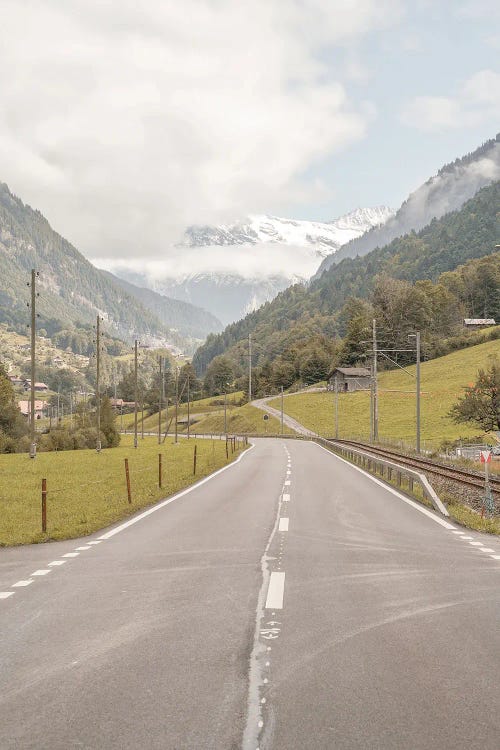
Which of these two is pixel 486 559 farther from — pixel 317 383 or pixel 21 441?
pixel 317 383

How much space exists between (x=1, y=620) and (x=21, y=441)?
67.3 metres

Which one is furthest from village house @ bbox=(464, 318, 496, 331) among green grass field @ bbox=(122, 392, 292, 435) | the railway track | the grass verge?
the grass verge

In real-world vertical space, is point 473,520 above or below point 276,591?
below

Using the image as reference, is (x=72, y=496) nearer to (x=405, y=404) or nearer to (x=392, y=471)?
(x=392, y=471)

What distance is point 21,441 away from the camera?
7081 cm

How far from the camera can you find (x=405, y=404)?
104m

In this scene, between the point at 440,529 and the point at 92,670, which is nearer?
the point at 92,670

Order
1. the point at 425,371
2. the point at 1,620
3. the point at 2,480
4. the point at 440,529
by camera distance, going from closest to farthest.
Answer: the point at 1,620
the point at 440,529
the point at 2,480
the point at 425,371

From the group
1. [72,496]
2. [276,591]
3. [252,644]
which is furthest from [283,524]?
[72,496]

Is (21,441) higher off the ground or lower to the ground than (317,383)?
lower

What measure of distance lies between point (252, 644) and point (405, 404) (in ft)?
330

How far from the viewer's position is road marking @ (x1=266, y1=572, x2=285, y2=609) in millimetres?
7789

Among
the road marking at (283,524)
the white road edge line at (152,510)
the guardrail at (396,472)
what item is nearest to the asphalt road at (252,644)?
the road marking at (283,524)

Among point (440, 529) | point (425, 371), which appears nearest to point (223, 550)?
point (440, 529)
